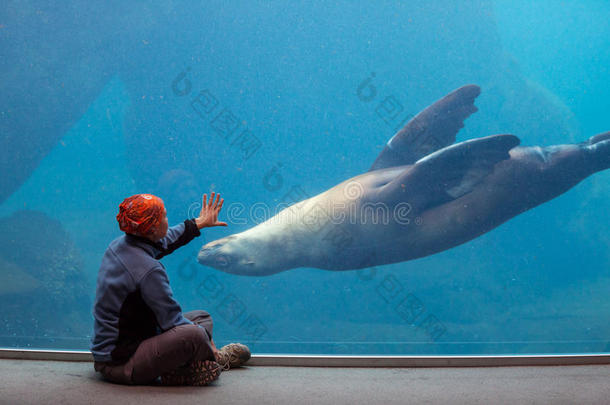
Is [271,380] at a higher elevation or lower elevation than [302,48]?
lower

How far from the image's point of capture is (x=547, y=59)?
12.6 feet

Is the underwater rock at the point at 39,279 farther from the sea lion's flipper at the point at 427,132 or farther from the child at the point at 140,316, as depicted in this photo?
the sea lion's flipper at the point at 427,132

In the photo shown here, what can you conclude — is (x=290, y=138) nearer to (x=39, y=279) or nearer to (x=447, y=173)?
(x=447, y=173)

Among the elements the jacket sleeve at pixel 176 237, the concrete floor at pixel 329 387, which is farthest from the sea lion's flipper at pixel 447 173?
the jacket sleeve at pixel 176 237

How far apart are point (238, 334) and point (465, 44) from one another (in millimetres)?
3161

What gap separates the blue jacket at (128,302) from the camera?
1797 millimetres

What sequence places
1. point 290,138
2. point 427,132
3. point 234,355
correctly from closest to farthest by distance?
point 234,355
point 427,132
point 290,138

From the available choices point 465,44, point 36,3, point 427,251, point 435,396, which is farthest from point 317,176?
point 36,3

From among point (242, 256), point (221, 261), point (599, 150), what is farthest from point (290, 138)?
point (599, 150)

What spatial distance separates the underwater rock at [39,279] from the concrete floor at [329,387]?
84cm

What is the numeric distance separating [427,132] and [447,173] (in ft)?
1.37

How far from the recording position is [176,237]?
6.87 feet

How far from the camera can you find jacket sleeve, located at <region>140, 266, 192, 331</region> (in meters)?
1.79

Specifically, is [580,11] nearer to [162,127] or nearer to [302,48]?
[302,48]
